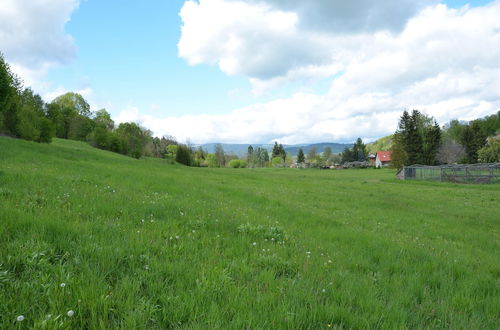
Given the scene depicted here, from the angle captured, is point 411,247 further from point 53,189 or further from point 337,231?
point 53,189

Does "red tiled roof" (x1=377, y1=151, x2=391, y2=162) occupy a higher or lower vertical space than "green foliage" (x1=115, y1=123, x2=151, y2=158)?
lower

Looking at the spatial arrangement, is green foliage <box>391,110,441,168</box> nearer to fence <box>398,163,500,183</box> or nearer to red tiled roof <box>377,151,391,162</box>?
fence <box>398,163,500,183</box>

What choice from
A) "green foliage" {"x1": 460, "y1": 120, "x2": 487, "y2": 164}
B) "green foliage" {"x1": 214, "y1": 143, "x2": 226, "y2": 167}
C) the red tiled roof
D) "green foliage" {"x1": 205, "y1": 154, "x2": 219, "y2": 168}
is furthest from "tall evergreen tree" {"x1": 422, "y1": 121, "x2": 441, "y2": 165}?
"green foliage" {"x1": 214, "y1": 143, "x2": 226, "y2": 167}

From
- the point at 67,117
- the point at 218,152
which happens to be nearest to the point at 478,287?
the point at 67,117

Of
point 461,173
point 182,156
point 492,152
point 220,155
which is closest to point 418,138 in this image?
point 492,152

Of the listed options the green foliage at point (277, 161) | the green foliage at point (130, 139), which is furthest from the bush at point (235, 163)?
the green foliage at point (130, 139)

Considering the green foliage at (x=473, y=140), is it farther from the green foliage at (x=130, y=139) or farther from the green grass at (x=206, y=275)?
the green foliage at (x=130, y=139)

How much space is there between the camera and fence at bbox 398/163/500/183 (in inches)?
1427

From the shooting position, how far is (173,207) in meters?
7.24

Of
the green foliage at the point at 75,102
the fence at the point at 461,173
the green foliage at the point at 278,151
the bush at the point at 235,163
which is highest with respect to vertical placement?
the green foliage at the point at 75,102

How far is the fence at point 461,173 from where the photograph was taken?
3625 centimetres

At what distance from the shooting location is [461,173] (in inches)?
1565

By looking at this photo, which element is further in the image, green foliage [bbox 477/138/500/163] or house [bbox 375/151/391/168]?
house [bbox 375/151/391/168]

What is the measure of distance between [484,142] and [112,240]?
102508 millimetres
